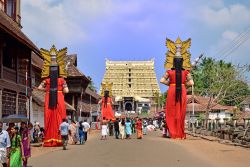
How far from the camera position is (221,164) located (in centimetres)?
1559

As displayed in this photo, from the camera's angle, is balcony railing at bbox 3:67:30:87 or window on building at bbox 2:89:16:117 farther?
balcony railing at bbox 3:67:30:87

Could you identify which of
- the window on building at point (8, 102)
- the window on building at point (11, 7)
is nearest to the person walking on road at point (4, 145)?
the window on building at point (8, 102)

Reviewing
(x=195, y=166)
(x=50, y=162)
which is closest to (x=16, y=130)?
(x=50, y=162)

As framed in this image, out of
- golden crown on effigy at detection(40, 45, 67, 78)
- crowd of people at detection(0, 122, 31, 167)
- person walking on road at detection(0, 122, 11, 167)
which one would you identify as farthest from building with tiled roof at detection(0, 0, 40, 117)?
person walking on road at detection(0, 122, 11, 167)

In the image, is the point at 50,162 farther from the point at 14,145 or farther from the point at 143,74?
the point at 143,74

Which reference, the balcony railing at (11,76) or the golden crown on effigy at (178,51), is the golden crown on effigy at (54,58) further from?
the golden crown on effigy at (178,51)

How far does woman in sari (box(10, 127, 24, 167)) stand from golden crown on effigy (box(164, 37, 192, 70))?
1834 centimetres

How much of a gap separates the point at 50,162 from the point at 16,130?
3950mm

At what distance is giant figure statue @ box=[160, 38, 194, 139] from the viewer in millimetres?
28828

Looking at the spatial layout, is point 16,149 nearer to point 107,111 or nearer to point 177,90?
point 177,90

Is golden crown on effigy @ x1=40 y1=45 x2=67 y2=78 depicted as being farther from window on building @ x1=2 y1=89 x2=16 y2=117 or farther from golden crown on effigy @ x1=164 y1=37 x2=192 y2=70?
golden crown on effigy @ x1=164 y1=37 x2=192 y2=70

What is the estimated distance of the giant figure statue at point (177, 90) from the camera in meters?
28.8

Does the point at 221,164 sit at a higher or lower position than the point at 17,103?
lower

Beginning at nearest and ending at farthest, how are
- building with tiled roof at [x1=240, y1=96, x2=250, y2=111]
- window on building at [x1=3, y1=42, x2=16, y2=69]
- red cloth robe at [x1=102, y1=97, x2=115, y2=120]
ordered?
window on building at [x1=3, y1=42, x2=16, y2=69] → red cloth robe at [x1=102, y1=97, x2=115, y2=120] → building with tiled roof at [x1=240, y1=96, x2=250, y2=111]
